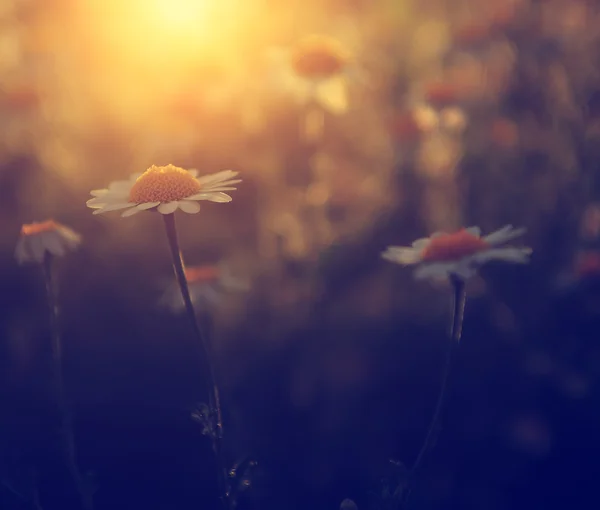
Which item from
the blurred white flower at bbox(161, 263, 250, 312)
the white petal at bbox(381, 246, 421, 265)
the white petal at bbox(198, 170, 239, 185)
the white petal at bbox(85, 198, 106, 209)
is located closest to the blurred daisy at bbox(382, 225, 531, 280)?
the white petal at bbox(381, 246, 421, 265)

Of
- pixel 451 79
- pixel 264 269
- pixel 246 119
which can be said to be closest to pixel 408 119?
pixel 451 79

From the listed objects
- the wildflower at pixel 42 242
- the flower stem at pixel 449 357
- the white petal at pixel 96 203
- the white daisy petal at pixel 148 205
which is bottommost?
the flower stem at pixel 449 357

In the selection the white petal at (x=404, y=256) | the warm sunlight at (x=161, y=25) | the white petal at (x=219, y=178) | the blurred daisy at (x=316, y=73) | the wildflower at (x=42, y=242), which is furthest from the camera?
the warm sunlight at (x=161, y=25)

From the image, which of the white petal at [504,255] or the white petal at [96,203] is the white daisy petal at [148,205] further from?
the white petal at [504,255]

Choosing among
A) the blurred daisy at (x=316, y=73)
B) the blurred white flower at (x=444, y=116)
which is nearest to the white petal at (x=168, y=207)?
the blurred daisy at (x=316, y=73)

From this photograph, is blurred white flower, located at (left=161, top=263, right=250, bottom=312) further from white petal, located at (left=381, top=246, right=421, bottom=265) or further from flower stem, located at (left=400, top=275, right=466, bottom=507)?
flower stem, located at (left=400, top=275, right=466, bottom=507)

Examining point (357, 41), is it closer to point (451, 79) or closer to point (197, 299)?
point (451, 79)
